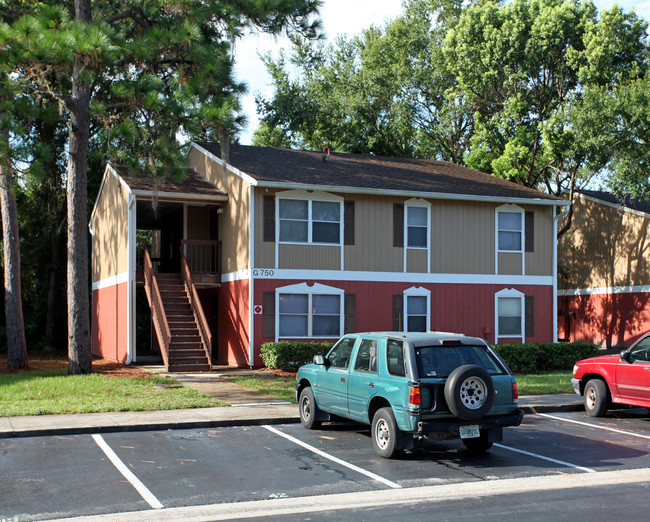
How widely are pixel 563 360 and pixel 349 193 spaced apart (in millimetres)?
8455

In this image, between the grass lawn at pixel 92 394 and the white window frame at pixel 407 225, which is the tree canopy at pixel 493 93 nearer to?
the white window frame at pixel 407 225

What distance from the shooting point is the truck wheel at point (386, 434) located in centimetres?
974

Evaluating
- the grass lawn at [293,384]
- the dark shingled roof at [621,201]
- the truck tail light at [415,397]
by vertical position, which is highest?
the dark shingled roof at [621,201]

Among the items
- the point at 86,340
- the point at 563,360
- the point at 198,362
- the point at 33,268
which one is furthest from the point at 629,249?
the point at 33,268

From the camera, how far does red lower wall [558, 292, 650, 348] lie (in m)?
32.4

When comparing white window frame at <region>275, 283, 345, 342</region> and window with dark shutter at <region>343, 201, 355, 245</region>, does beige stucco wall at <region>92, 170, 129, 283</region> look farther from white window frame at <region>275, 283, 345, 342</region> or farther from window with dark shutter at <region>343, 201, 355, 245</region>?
window with dark shutter at <region>343, 201, 355, 245</region>

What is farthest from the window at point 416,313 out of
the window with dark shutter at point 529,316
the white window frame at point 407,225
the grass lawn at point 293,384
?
the grass lawn at point 293,384

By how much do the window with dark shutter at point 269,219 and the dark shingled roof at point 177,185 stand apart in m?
2.35

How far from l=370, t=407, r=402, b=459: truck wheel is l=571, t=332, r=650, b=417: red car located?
556 centimetres

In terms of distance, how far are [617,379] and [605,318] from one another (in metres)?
22.2

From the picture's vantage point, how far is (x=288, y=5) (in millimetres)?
19562

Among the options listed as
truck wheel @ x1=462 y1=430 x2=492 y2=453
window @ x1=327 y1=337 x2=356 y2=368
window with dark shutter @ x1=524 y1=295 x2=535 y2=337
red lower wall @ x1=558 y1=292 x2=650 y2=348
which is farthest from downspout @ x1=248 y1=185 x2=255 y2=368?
red lower wall @ x1=558 y1=292 x2=650 y2=348

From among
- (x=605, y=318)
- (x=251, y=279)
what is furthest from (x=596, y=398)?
(x=605, y=318)

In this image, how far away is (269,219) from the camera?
2264cm
